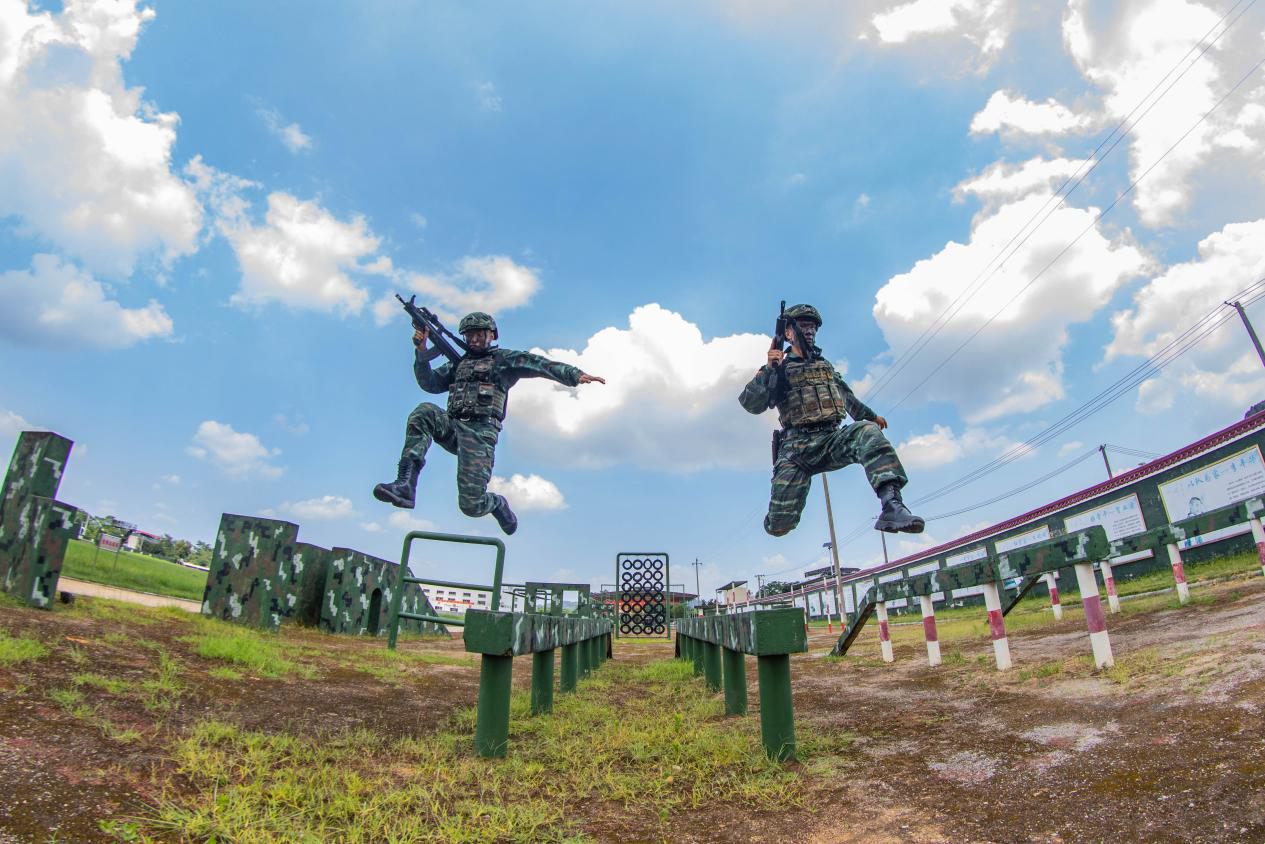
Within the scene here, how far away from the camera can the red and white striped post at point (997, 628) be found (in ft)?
12.7

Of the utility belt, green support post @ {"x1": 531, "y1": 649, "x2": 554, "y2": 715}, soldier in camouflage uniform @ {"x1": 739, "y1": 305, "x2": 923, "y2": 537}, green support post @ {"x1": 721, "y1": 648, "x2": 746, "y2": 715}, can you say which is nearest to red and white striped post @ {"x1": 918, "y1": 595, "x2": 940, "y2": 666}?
soldier in camouflage uniform @ {"x1": 739, "y1": 305, "x2": 923, "y2": 537}

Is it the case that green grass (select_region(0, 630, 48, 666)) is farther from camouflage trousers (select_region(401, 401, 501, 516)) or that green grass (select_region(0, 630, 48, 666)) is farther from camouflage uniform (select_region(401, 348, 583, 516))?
camouflage trousers (select_region(401, 401, 501, 516))

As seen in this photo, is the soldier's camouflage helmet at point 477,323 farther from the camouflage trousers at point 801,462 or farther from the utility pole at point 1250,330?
the utility pole at point 1250,330

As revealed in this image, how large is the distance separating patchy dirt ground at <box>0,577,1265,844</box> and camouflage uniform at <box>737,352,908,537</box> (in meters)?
1.25

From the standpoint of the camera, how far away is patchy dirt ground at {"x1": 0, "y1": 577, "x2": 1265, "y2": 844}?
1.59 meters

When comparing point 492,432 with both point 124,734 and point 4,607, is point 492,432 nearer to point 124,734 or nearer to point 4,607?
point 4,607

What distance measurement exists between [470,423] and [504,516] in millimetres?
1134

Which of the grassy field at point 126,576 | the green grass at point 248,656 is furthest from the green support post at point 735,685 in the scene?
the grassy field at point 126,576

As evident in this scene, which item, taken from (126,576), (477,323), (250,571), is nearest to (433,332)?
(477,323)

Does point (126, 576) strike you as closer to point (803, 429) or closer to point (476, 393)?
point (476, 393)

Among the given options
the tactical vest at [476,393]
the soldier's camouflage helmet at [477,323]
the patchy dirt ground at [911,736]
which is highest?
the soldier's camouflage helmet at [477,323]

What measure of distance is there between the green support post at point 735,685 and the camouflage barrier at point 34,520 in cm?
479

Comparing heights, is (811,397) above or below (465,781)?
above

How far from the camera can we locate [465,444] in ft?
19.3
